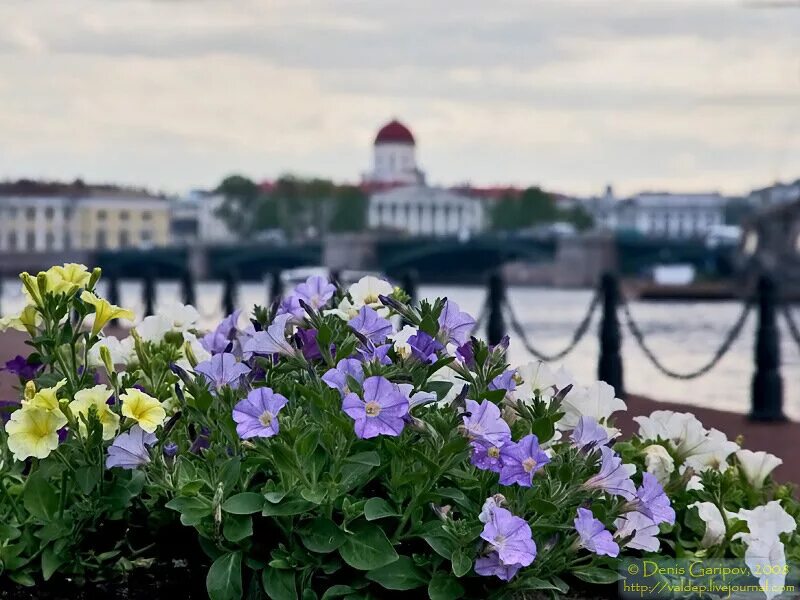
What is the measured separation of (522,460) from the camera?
2027 mm

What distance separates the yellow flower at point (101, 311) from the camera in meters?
2.27

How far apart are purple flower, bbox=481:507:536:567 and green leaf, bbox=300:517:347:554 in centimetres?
23

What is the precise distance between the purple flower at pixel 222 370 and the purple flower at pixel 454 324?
1.14 feet

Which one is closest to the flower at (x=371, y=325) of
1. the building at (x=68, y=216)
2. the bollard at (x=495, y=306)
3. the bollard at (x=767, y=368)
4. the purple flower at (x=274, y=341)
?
the purple flower at (x=274, y=341)

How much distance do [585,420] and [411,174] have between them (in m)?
102

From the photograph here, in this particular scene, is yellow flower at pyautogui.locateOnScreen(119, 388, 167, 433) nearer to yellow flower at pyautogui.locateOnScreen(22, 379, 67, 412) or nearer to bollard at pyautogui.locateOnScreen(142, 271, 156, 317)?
yellow flower at pyautogui.locateOnScreen(22, 379, 67, 412)

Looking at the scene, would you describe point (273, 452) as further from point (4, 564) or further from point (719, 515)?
point (719, 515)

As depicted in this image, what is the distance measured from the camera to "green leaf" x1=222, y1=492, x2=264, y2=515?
6.53 ft

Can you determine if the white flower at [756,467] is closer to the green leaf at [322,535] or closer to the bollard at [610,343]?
the green leaf at [322,535]

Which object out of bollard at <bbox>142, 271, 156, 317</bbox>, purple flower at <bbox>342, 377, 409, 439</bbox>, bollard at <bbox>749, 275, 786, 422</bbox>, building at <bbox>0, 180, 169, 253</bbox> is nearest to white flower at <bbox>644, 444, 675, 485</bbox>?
purple flower at <bbox>342, 377, 409, 439</bbox>

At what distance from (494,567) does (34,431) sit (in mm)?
782

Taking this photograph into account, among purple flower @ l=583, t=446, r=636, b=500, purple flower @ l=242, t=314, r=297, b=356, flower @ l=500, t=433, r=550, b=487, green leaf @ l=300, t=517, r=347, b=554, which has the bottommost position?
green leaf @ l=300, t=517, r=347, b=554

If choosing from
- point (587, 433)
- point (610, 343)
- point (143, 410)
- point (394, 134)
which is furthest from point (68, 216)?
point (587, 433)

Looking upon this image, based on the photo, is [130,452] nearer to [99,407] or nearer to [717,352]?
[99,407]
